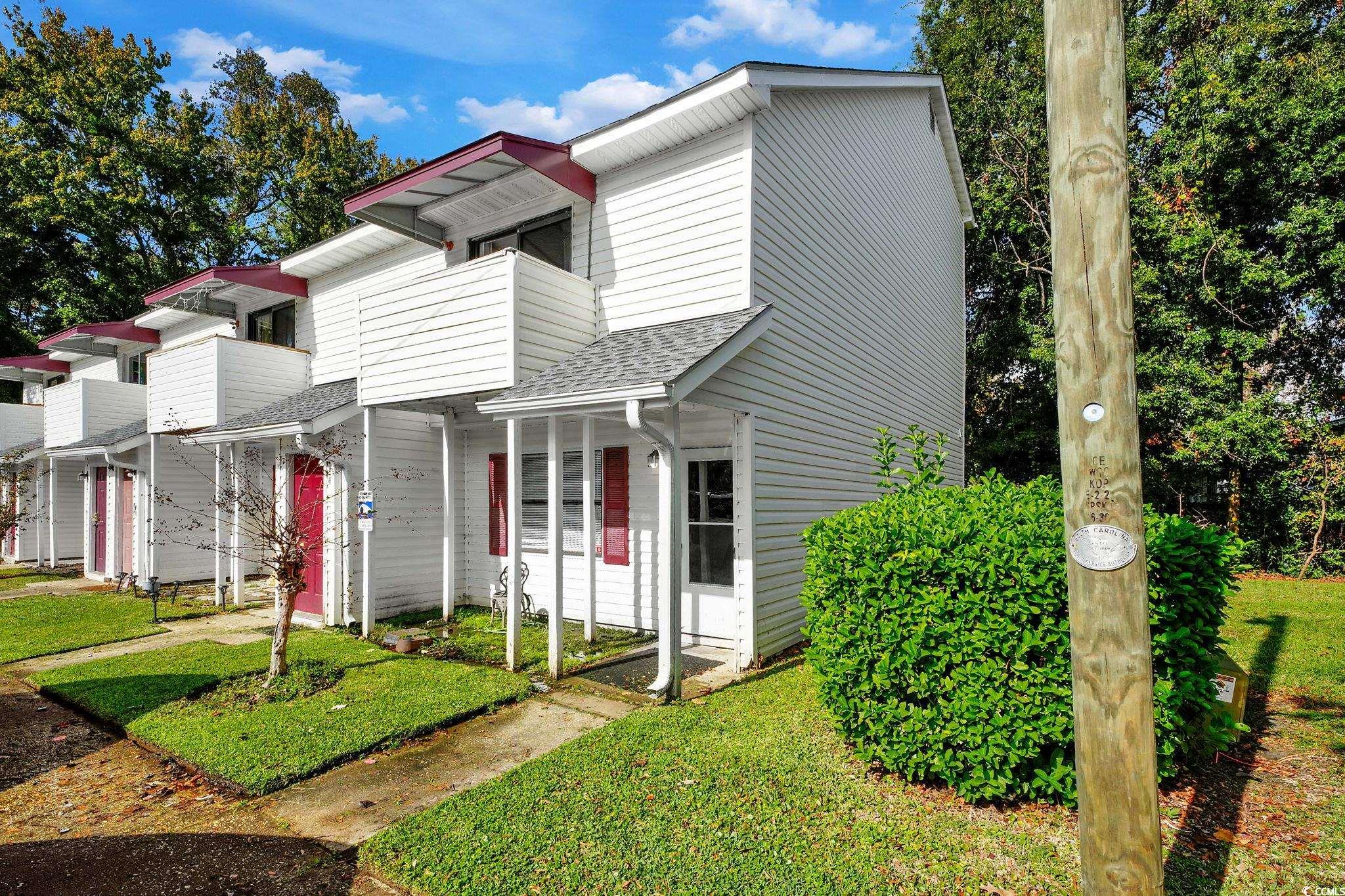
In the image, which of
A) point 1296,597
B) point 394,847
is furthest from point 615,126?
point 1296,597

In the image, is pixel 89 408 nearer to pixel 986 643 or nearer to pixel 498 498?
pixel 498 498

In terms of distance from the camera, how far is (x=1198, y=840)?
3.50 m

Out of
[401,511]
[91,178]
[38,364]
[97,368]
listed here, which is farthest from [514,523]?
[91,178]

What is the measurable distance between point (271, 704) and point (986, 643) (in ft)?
20.4

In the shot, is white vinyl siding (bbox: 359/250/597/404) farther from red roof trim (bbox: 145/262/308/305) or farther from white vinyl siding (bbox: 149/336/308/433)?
red roof trim (bbox: 145/262/308/305)

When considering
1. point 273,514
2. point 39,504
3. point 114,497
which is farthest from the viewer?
point 39,504

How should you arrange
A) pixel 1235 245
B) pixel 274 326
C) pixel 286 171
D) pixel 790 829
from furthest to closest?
pixel 286 171, pixel 1235 245, pixel 274 326, pixel 790 829

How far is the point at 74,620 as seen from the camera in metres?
10.4

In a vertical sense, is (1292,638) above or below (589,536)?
below

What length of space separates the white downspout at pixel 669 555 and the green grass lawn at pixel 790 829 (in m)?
0.97

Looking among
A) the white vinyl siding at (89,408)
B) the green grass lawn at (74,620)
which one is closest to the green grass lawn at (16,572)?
the white vinyl siding at (89,408)

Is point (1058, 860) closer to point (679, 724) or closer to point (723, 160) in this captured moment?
point (679, 724)

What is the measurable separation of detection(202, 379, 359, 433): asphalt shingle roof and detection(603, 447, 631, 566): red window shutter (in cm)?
373

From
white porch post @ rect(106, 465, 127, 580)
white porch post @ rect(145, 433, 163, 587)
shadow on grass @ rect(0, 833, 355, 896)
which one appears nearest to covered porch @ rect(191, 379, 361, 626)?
white porch post @ rect(145, 433, 163, 587)
